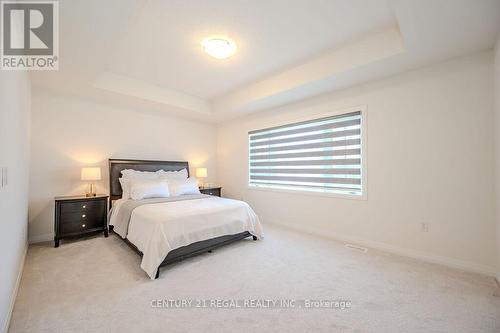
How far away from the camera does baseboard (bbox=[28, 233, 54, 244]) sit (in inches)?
129

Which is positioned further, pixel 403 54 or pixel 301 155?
pixel 301 155

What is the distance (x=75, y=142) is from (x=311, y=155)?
13.4 ft

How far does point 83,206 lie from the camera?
3328mm

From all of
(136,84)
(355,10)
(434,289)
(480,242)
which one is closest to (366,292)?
(434,289)

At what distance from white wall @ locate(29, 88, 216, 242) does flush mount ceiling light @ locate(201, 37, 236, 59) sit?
2523 mm

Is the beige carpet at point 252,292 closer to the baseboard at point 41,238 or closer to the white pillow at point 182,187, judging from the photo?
the baseboard at point 41,238

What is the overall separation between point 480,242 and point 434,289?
2.99ft

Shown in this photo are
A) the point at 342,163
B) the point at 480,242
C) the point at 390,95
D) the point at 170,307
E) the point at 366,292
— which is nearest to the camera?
the point at 170,307

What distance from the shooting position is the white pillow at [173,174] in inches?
171

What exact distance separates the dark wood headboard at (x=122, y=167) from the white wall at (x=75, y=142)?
6.9 inches

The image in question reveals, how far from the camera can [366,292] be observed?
2.01 metres

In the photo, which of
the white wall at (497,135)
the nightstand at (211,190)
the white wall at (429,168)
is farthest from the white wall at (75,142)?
the white wall at (497,135)

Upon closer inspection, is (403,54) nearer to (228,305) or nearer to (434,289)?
(434,289)

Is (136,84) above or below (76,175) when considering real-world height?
above
